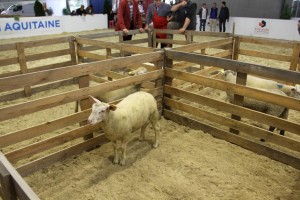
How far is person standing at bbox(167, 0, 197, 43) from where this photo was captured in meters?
7.82

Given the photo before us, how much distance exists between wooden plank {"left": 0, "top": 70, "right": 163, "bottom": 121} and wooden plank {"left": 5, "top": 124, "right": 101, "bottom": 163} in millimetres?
473

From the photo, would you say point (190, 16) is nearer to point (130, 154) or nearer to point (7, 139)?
point (130, 154)

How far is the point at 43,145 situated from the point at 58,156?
13.0 inches

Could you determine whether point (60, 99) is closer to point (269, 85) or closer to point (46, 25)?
point (269, 85)

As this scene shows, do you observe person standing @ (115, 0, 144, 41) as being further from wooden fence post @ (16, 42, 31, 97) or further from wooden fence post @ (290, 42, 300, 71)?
wooden fence post @ (290, 42, 300, 71)

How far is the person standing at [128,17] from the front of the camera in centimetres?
760

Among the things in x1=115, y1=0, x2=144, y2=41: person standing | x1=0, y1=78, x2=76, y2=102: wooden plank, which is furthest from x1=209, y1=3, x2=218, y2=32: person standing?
x1=0, y1=78, x2=76, y2=102: wooden plank

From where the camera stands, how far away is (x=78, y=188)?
11.1 ft

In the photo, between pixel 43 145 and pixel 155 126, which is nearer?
pixel 43 145

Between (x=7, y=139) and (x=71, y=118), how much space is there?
826 mm

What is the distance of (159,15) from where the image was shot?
8.23m

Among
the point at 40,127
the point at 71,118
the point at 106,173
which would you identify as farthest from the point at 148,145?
the point at 40,127

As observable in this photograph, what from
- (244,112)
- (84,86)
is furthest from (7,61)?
(244,112)

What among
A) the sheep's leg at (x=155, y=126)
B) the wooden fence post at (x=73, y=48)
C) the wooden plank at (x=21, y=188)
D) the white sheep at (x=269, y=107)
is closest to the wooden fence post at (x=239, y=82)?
the white sheep at (x=269, y=107)
